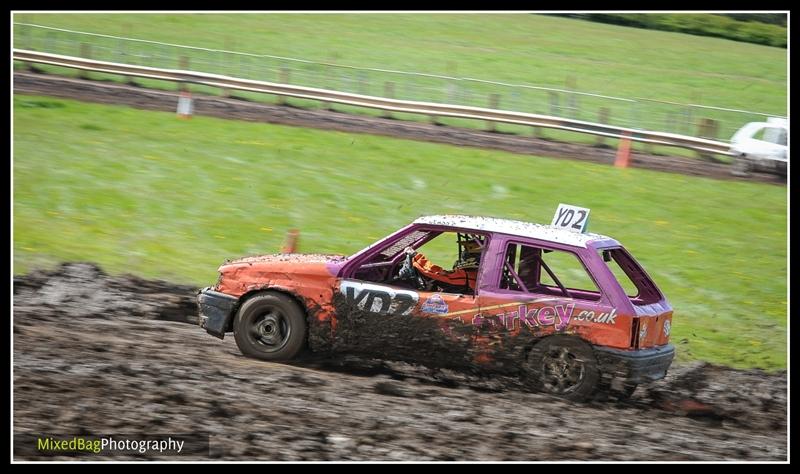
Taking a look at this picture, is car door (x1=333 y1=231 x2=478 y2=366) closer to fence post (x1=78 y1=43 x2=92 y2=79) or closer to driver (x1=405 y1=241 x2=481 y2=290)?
driver (x1=405 y1=241 x2=481 y2=290)

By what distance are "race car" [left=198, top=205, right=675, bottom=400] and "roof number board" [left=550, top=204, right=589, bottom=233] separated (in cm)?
1

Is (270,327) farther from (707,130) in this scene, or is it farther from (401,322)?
(707,130)

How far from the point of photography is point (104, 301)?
1041cm

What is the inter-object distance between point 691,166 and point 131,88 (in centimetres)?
1132

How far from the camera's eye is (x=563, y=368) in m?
8.31

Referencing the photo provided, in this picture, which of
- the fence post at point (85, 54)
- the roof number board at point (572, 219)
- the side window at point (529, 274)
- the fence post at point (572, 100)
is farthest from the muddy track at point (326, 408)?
the fence post at point (572, 100)

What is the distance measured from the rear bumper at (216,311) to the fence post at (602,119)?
43.4 ft

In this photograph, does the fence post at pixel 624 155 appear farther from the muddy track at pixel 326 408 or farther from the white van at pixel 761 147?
→ the muddy track at pixel 326 408

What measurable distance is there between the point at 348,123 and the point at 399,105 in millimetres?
1397

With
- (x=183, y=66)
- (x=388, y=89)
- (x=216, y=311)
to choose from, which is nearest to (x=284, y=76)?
(x=183, y=66)

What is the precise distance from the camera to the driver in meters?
8.71

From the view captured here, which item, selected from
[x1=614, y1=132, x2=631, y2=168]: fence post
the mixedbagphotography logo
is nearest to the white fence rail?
[x1=614, y1=132, x2=631, y2=168]: fence post

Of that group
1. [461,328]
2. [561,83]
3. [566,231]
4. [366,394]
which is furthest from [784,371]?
[561,83]

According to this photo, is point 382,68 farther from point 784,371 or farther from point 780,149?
point 784,371
